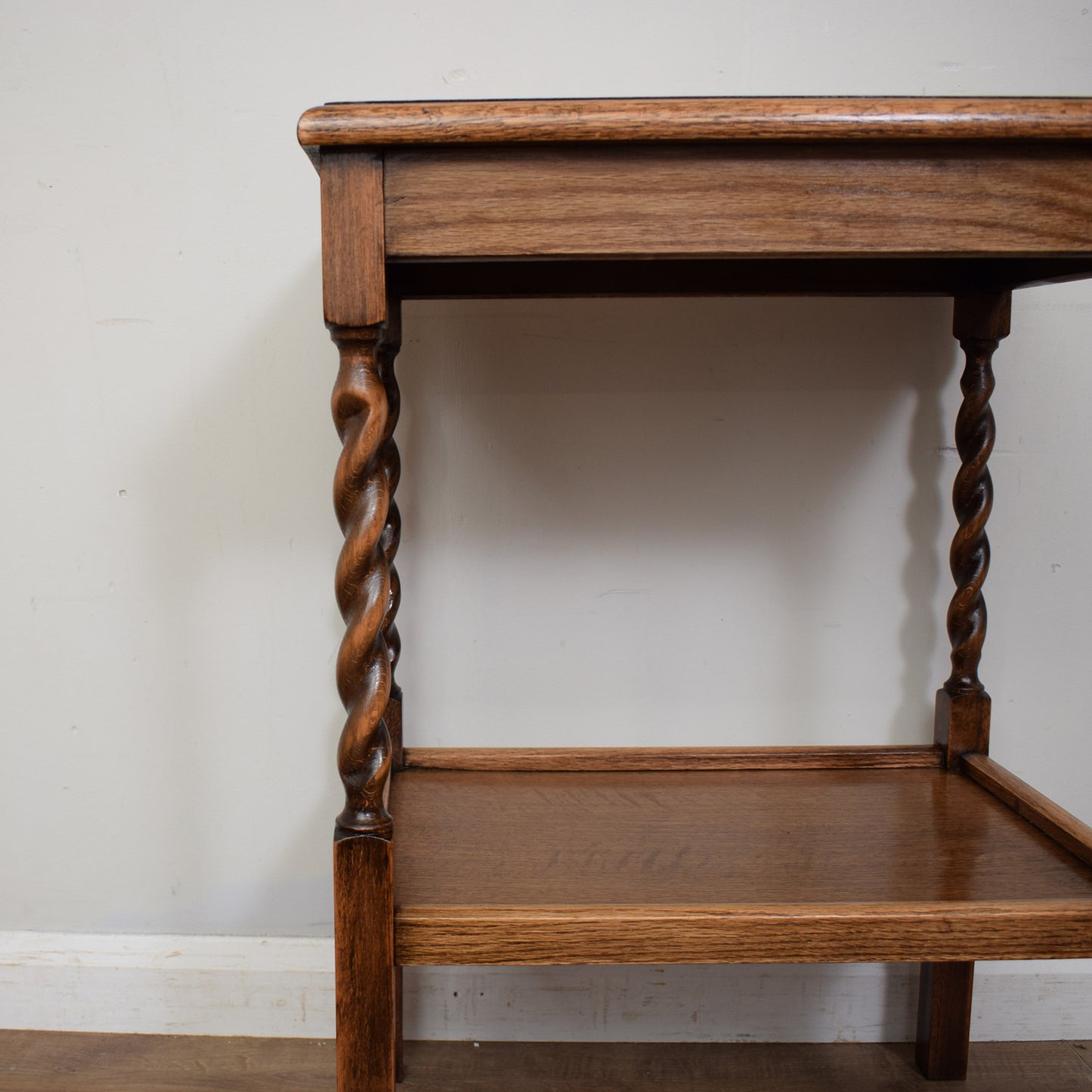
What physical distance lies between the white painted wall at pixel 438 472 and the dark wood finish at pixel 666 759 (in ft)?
0.44

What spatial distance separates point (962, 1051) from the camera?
3.63ft

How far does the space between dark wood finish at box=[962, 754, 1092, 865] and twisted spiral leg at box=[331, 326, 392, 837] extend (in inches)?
23.6

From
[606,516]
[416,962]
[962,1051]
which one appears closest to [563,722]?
[606,516]

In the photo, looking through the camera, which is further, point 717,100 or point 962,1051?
point 962,1051

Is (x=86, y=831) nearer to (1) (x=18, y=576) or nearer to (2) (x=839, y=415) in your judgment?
(1) (x=18, y=576)

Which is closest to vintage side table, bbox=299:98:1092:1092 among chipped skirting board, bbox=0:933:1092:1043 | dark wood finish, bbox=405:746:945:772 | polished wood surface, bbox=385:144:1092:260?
polished wood surface, bbox=385:144:1092:260

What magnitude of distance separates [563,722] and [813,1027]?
52 cm

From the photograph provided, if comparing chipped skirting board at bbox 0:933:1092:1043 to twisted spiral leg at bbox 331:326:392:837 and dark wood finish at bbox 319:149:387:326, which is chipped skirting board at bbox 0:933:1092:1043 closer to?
twisted spiral leg at bbox 331:326:392:837

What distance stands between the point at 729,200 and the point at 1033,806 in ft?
2.10

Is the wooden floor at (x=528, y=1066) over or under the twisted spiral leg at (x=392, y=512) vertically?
under

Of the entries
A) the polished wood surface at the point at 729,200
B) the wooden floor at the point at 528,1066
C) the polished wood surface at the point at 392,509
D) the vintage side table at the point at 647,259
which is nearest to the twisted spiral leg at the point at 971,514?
the vintage side table at the point at 647,259

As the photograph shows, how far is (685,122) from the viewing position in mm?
621

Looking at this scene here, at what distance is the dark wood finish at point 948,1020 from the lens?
Result: 1.10 m

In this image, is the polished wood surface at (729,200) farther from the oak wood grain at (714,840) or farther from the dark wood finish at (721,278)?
the oak wood grain at (714,840)
